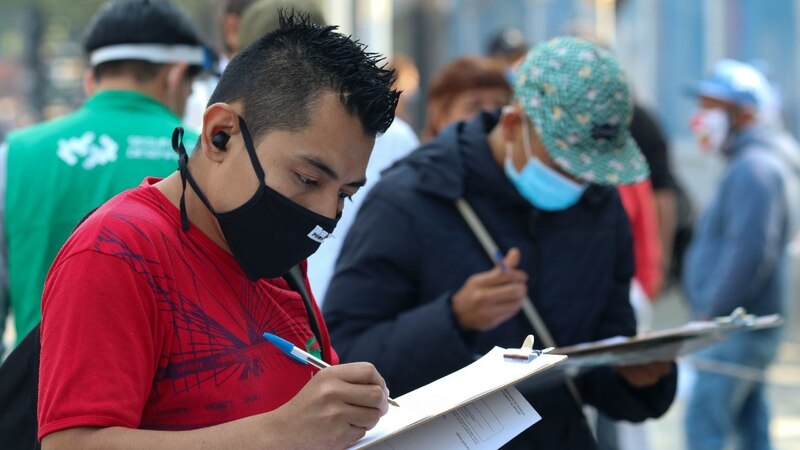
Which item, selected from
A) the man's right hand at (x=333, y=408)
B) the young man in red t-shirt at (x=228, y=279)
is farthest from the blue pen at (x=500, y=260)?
the man's right hand at (x=333, y=408)

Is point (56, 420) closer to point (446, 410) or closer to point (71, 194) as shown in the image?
point (446, 410)

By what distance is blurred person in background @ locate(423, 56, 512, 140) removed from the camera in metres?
5.42

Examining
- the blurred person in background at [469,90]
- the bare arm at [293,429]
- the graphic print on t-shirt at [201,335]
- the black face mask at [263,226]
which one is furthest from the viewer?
the blurred person in background at [469,90]

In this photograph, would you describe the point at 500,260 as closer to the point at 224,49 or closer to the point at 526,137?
the point at 526,137

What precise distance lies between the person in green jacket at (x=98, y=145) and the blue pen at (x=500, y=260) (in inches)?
41.6

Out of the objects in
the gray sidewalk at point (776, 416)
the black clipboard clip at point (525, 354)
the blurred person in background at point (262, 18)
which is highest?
the blurred person in background at point (262, 18)

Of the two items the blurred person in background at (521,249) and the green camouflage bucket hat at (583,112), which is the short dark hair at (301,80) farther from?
the green camouflage bucket hat at (583,112)

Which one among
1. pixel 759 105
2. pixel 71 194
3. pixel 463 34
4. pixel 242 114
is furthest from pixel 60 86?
pixel 242 114

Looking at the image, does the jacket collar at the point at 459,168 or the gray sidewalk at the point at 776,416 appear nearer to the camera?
the jacket collar at the point at 459,168

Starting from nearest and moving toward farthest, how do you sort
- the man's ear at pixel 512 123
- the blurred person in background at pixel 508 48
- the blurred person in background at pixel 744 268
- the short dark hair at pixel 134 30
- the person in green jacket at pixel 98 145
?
the man's ear at pixel 512 123 < the person in green jacket at pixel 98 145 < the short dark hair at pixel 134 30 < the blurred person in background at pixel 744 268 < the blurred person in background at pixel 508 48

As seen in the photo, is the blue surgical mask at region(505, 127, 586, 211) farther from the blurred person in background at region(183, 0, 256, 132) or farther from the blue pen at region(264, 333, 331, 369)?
the blurred person in background at region(183, 0, 256, 132)

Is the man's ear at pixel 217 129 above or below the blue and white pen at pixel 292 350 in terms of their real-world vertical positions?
above

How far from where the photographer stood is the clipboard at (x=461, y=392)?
1.84 m

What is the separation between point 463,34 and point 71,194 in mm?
21358
